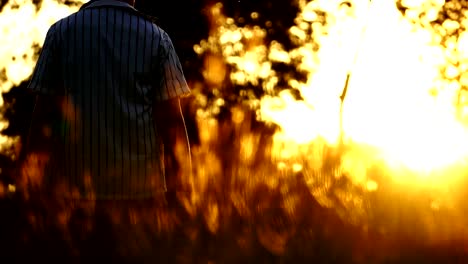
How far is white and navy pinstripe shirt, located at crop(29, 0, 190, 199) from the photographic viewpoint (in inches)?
136

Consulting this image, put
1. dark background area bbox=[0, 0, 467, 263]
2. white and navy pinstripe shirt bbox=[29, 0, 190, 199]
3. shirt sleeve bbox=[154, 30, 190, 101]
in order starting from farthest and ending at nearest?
1. dark background area bbox=[0, 0, 467, 263]
2. shirt sleeve bbox=[154, 30, 190, 101]
3. white and navy pinstripe shirt bbox=[29, 0, 190, 199]

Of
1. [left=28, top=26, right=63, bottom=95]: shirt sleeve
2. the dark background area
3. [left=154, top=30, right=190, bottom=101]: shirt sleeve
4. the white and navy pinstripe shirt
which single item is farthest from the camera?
the dark background area

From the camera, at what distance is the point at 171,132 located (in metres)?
3.72

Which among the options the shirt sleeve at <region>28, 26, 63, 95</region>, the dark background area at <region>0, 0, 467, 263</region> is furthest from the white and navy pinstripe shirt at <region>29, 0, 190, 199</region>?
the dark background area at <region>0, 0, 467, 263</region>

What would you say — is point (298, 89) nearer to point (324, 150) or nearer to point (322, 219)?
point (324, 150)

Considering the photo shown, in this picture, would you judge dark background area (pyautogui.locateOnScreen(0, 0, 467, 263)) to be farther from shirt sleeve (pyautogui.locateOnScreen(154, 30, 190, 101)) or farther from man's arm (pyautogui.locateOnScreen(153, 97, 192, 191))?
shirt sleeve (pyautogui.locateOnScreen(154, 30, 190, 101))

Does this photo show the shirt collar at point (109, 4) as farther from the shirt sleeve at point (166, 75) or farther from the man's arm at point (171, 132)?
the man's arm at point (171, 132)

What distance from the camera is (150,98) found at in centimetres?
362

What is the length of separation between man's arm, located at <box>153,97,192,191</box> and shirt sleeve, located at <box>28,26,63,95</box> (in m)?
0.41

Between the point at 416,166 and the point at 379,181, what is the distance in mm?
4115

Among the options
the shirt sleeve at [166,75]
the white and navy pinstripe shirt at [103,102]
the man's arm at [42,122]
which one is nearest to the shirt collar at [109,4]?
the white and navy pinstripe shirt at [103,102]

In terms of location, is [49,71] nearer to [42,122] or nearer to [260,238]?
[42,122]

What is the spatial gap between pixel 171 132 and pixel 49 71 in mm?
556

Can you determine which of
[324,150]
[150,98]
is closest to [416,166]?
[324,150]
